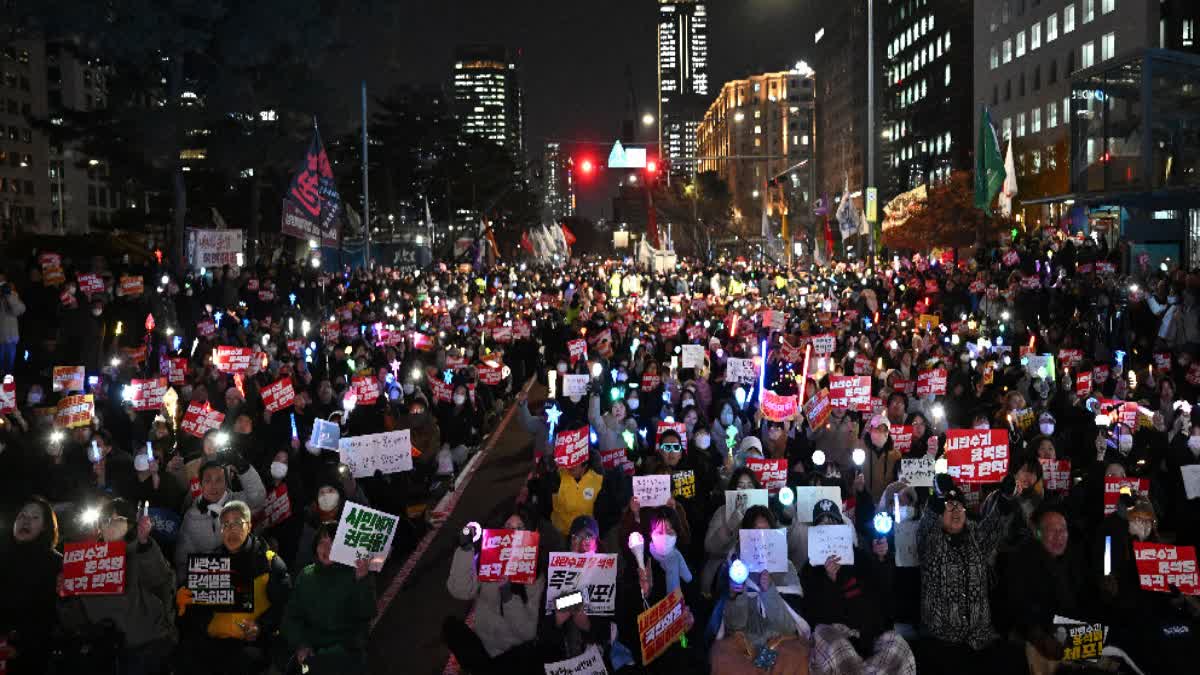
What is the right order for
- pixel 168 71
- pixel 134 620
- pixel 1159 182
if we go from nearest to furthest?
pixel 134 620 < pixel 1159 182 < pixel 168 71

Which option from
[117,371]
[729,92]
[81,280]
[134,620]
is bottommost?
[134,620]

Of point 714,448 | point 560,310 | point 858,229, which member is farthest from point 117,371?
point 858,229

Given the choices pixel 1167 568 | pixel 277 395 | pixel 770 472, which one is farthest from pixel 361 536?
pixel 277 395

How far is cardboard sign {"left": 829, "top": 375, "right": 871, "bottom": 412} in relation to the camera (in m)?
13.5

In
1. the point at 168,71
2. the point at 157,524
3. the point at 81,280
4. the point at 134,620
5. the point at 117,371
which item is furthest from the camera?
the point at 168,71

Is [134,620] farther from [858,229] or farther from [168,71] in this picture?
[858,229]

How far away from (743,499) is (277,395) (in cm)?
625

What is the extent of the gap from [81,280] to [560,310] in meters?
12.0

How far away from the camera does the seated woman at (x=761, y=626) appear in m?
6.99

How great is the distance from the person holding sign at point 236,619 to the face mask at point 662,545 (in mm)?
2547

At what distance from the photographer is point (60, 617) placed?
791 cm

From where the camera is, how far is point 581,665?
7371 mm

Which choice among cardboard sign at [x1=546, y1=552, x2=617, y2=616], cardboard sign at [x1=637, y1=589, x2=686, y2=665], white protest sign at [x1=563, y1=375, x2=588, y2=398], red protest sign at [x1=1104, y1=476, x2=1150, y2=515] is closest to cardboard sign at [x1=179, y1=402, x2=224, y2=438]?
white protest sign at [x1=563, y1=375, x2=588, y2=398]

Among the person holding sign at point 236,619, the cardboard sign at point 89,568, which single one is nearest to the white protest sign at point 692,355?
the person holding sign at point 236,619
